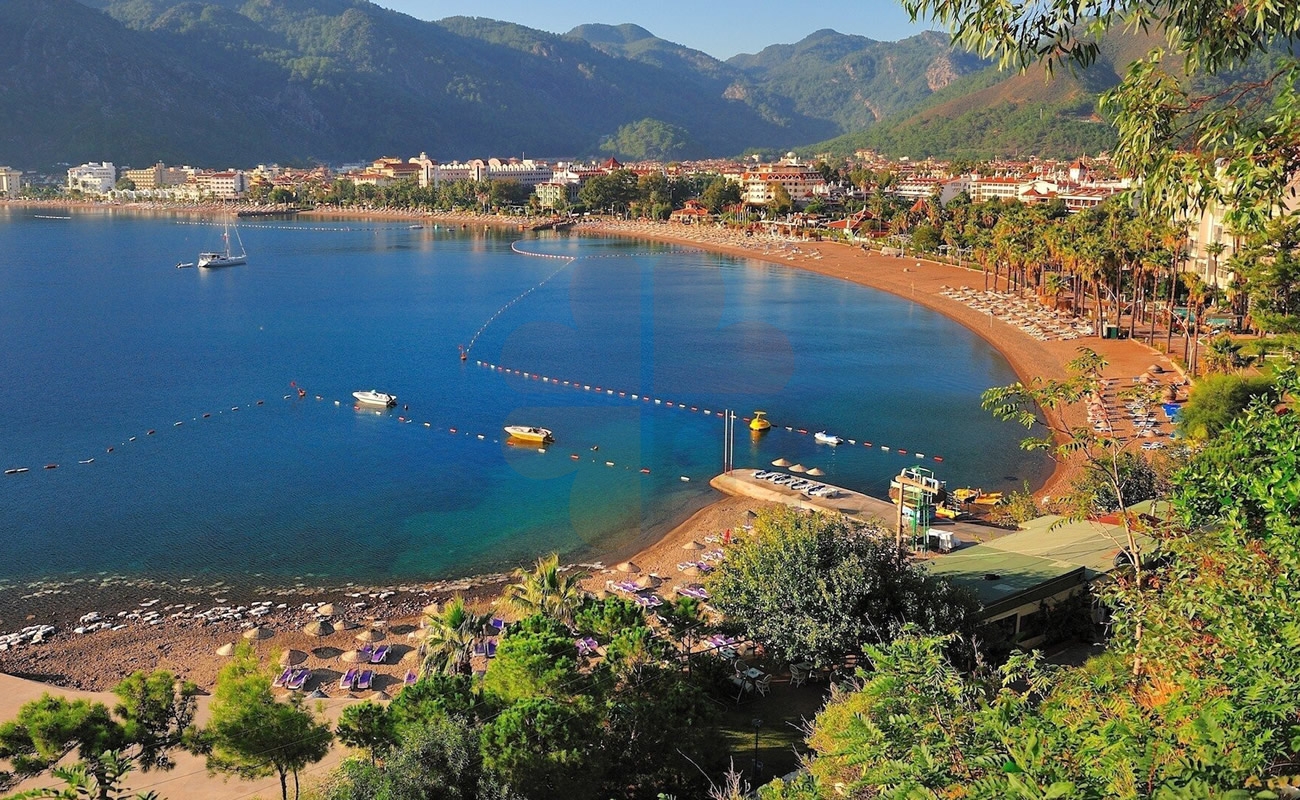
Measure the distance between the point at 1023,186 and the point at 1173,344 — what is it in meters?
66.3

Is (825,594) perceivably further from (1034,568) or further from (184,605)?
(184,605)

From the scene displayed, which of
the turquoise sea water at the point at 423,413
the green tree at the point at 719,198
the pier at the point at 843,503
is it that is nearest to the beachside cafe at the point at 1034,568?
the pier at the point at 843,503

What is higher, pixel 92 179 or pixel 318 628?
pixel 92 179

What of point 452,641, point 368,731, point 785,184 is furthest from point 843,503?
point 785,184

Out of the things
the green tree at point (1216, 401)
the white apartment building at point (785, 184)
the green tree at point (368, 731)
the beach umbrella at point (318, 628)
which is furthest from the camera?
the white apartment building at point (785, 184)

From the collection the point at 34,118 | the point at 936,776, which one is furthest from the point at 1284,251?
the point at 34,118

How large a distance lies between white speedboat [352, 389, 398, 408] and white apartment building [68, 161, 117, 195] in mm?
147758

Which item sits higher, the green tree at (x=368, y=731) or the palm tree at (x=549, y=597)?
the palm tree at (x=549, y=597)

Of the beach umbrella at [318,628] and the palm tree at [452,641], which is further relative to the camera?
the beach umbrella at [318,628]

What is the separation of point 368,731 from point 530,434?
17.8 meters

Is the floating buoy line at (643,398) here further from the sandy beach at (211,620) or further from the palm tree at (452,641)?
the palm tree at (452,641)

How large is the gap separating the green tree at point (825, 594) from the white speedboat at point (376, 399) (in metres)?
21.8

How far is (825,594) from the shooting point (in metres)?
11.5

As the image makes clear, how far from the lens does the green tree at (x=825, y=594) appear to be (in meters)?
11.5
